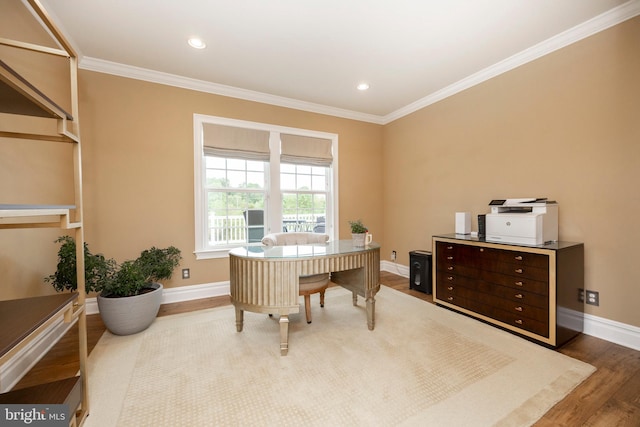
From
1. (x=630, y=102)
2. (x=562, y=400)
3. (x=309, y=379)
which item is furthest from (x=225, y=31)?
(x=562, y=400)

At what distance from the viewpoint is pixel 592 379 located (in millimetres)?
1838

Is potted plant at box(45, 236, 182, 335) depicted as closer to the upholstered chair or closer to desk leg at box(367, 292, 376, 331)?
the upholstered chair

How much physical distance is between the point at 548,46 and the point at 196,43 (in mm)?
3540

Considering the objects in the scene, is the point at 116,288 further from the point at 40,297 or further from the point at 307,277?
the point at 307,277

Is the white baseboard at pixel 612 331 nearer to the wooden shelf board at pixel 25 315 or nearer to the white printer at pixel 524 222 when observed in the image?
the white printer at pixel 524 222

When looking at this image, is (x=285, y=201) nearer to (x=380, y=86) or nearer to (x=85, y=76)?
(x=380, y=86)

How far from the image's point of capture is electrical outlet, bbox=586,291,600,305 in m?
2.43

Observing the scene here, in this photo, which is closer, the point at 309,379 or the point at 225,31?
the point at 309,379

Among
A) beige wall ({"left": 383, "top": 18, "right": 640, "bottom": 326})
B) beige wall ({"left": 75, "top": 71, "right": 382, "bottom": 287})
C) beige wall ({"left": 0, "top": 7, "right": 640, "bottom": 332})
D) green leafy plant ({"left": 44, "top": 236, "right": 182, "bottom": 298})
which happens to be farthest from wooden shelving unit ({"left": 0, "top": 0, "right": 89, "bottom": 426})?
beige wall ({"left": 383, "top": 18, "right": 640, "bottom": 326})

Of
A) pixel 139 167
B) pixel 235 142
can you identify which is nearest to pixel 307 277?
pixel 235 142

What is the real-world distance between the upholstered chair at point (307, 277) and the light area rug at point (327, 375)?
342 millimetres

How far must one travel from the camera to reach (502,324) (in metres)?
2.57

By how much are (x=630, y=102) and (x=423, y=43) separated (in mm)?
1814

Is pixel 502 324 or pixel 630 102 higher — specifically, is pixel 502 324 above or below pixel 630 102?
below
